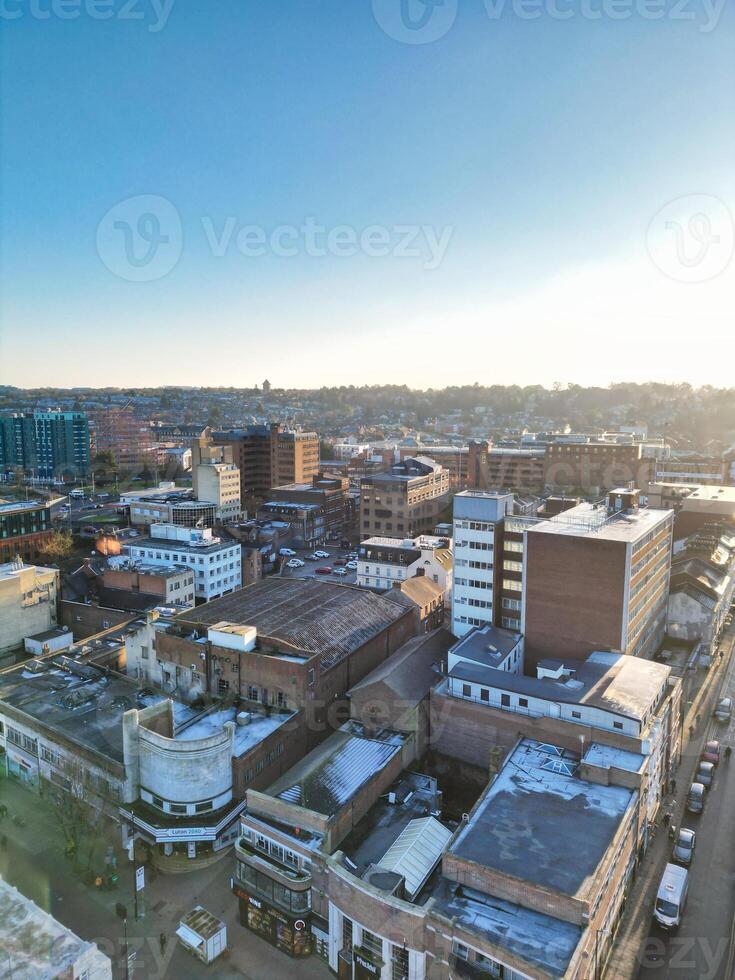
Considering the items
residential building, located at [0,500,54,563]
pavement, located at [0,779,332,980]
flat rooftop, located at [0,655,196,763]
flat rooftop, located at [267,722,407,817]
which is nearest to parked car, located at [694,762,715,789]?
flat rooftop, located at [267,722,407,817]

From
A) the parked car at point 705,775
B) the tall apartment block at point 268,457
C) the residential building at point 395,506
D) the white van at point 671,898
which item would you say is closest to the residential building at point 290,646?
the white van at point 671,898

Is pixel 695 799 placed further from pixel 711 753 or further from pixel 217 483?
pixel 217 483

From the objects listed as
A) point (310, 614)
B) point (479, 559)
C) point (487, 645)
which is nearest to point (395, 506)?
point (479, 559)

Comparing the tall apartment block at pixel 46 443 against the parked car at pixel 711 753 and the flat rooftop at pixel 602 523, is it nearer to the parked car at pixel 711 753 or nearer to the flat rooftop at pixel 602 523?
the flat rooftop at pixel 602 523

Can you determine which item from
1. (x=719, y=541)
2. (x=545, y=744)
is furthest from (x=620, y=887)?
(x=719, y=541)

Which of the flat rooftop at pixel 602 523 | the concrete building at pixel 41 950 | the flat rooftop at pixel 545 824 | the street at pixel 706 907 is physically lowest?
the street at pixel 706 907

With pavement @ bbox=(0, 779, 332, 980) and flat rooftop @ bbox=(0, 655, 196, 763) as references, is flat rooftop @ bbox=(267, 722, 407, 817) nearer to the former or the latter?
pavement @ bbox=(0, 779, 332, 980)
